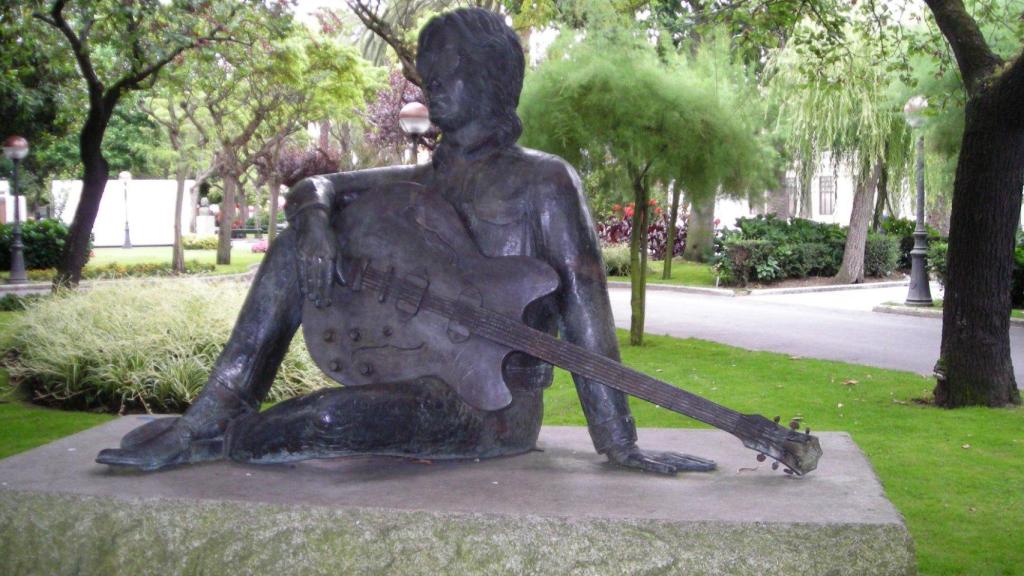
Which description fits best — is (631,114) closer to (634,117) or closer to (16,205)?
(634,117)

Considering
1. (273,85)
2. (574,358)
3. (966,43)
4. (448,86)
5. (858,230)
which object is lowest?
(574,358)

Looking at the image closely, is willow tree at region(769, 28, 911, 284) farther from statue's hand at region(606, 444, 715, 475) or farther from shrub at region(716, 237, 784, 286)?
statue's hand at region(606, 444, 715, 475)

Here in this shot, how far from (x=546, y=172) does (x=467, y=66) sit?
47cm

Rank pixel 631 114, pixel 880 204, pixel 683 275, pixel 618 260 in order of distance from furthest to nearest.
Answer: pixel 880 204 → pixel 618 260 → pixel 683 275 → pixel 631 114

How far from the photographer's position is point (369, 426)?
340 cm

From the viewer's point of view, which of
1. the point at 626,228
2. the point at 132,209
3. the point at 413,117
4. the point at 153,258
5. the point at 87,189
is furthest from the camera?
the point at 132,209

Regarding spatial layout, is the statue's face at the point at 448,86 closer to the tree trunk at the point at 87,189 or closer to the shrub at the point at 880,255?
the tree trunk at the point at 87,189

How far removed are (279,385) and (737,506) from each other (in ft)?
19.1

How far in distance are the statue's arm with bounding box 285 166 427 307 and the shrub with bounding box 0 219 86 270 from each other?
2314 cm

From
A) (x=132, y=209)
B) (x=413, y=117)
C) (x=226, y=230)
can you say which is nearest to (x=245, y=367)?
(x=413, y=117)

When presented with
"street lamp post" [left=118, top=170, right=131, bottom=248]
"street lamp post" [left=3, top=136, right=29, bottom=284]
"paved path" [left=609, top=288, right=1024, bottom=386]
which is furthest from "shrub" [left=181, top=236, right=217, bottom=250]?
"paved path" [left=609, top=288, right=1024, bottom=386]

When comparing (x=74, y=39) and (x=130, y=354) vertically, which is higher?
(x=74, y=39)

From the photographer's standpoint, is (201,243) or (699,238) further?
(201,243)

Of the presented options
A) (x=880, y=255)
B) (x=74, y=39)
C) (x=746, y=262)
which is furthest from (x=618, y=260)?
(x=74, y=39)
